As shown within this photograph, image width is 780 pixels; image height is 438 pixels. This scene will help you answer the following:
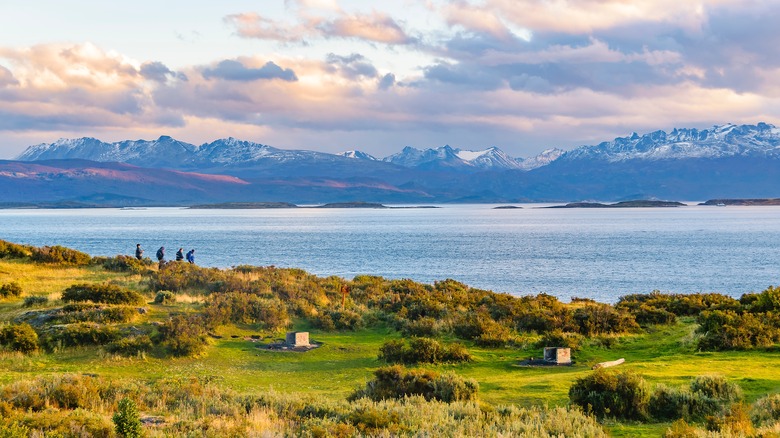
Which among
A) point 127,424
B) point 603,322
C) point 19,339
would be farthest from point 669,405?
point 19,339

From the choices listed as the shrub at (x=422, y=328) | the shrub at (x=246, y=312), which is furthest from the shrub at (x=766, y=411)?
the shrub at (x=246, y=312)

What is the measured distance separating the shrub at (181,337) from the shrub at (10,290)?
9.28 m

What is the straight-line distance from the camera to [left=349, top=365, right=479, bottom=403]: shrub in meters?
15.1

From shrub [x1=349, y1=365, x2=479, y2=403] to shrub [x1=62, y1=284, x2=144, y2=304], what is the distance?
15.0 metres

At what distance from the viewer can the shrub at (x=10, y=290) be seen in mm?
28453

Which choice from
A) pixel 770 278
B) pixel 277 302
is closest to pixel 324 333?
pixel 277 302

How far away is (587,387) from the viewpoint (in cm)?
1486

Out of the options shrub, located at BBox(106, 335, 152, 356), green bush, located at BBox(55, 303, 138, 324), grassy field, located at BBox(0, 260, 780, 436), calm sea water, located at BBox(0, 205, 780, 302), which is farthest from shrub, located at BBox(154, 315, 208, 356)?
calm sea water, located at BBox(0, 205, 780, 302)

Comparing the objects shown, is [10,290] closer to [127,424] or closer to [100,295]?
[100,295]

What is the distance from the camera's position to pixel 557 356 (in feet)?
66.9

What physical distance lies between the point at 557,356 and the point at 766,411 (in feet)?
25.4

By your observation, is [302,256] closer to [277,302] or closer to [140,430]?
[277,302]

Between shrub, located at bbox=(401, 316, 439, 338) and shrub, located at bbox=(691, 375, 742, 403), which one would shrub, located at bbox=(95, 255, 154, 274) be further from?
shrub, located at bbox=(691, 375, 742, 403)

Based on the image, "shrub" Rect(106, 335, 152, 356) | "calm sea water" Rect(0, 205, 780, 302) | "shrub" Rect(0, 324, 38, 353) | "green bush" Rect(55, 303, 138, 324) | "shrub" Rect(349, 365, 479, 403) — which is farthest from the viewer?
"calm sea water" Rect(0, 205, 780, 302)
